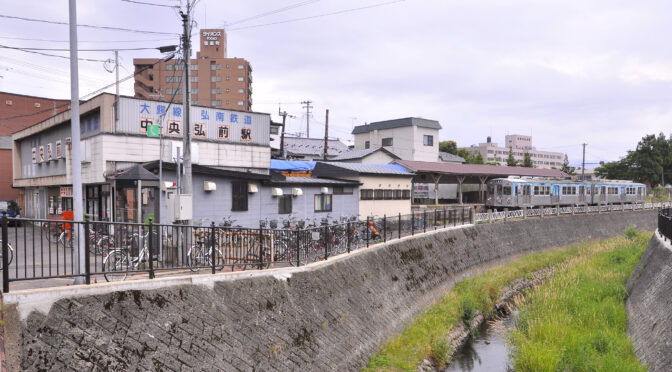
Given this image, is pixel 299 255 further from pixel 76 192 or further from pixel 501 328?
pixel 501 328

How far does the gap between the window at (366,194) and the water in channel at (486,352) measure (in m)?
11.5

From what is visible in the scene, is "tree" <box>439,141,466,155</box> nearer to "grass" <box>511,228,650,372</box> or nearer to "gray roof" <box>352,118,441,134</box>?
"gray roof" <box>352,118,441,134</box>

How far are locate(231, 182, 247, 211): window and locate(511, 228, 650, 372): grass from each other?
39.5 feet

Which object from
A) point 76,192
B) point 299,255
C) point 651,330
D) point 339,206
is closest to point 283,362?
point 299,255

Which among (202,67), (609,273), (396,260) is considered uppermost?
(202,67)

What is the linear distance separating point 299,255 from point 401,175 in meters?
19.0

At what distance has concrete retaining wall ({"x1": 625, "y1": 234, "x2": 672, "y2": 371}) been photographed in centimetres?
917

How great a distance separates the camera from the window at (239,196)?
715 inches

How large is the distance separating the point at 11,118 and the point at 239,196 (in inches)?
1346

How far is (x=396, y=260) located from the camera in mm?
15273

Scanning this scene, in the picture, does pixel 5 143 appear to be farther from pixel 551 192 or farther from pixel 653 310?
pixel 551 192

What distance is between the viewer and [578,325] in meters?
12.6

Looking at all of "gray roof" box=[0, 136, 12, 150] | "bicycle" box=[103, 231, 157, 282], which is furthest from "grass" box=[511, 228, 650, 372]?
"gray roof" box=[0, 136, 12, 150]

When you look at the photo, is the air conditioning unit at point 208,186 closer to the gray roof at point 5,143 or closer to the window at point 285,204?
the window at point 285,204
